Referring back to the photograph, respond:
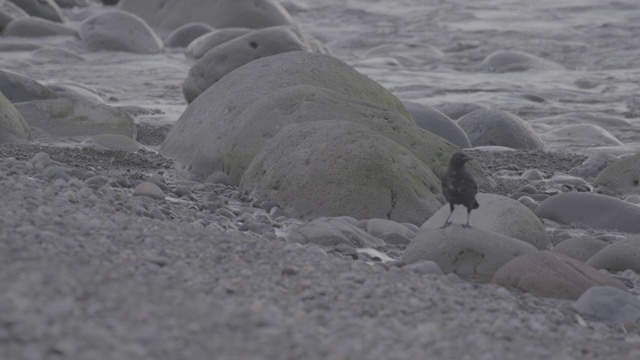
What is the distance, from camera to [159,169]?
26.9ft

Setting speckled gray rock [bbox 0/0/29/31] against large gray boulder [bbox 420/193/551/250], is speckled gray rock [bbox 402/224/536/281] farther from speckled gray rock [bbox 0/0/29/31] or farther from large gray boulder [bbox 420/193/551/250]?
speckled gray rock [bbox 0/0/29/31]

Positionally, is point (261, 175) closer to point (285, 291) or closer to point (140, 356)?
point (285, 291)

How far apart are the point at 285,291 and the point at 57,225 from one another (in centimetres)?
106

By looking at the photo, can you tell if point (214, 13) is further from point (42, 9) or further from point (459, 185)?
point (459, 185)

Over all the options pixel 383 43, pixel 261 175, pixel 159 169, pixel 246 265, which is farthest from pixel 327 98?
pixel 383 43

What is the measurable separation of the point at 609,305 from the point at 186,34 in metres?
14.7

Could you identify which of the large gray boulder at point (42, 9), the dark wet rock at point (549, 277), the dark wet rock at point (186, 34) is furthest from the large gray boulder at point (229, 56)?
the large gray boulder at point (42, 9)

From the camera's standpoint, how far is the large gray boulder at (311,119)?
7.55 m

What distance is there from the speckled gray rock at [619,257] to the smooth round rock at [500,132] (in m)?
4.78

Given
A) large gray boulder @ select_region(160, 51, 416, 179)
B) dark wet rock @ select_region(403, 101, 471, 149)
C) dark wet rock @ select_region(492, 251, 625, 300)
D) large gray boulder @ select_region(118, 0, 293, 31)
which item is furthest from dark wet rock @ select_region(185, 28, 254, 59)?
dark wet rock @ select_region(492, 251, 625, 300)

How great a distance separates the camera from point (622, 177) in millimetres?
8648

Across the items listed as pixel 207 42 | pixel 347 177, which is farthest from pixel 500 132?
pixel 207 42

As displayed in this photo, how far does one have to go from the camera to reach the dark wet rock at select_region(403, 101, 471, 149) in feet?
34.0

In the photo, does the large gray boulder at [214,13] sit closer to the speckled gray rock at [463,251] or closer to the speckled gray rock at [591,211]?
the speckled gray rock at [591,211]
